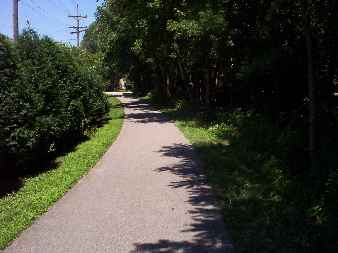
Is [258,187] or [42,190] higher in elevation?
[258,187]

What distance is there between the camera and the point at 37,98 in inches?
431

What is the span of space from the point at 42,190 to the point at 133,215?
2.64m

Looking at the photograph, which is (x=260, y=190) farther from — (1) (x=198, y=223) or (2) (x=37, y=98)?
(2) (x=37, y=98)

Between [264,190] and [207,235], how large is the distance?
239cm

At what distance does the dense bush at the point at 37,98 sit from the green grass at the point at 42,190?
62cm

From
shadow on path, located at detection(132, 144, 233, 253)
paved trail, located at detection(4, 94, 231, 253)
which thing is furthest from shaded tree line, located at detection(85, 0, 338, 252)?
paved trail, located at detection(4, 94, 231, 253)

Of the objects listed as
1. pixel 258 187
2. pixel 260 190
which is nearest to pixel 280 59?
pixel 258 187

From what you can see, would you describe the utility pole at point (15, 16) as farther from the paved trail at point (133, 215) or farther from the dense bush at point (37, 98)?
the paved trail at point (133, 215)

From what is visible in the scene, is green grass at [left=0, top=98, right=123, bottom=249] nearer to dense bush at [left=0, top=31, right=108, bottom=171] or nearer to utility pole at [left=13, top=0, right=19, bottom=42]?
dense bush at [left=0, top=31, right=108, bottom=171]

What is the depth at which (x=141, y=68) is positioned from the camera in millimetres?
45531

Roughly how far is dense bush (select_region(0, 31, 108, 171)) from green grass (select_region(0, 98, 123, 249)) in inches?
24.4

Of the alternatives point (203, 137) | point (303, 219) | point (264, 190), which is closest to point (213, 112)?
point (203, 137)

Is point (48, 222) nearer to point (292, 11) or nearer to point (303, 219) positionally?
point (303, 219)

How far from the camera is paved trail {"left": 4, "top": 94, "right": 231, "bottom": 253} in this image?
586 centimetres
